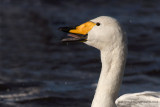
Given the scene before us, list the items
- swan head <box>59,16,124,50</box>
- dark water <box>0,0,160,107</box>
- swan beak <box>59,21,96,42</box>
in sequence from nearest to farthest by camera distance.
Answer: swan head <box>59,16,124,50</box>, swan beak <box>59,21,96,42</box>, dark water <box>0,0,160,107</box>

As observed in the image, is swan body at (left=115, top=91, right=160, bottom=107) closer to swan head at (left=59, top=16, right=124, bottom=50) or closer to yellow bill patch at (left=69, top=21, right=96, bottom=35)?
swan head at (left=59, top=16, right=124, bottom=50)

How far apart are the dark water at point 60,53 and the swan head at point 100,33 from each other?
8.07ft

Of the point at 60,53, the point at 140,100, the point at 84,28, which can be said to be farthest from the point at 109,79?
the point at 60,53

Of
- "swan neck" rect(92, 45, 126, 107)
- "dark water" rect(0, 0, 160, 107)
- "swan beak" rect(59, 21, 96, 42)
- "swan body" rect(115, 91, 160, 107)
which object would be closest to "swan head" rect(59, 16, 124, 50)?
"swan beak" rect(59, 21, 96, 42)

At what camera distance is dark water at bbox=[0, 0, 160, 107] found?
333 inches

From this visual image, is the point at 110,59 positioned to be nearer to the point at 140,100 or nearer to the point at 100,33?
the point at 100,33

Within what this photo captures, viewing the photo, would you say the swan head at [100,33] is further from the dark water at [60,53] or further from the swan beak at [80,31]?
the dark water at [60,53]

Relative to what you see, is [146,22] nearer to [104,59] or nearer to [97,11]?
[97,11]

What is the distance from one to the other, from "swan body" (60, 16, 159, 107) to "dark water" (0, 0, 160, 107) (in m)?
2.44

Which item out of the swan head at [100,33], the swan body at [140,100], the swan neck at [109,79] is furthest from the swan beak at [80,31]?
the swan body at [140,100]

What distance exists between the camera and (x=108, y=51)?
5242 mm

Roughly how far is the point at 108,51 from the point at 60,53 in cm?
563

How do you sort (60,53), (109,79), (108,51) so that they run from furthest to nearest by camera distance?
(60,53)
(109,79)
(108,51)

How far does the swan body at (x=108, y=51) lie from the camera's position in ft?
17.0
